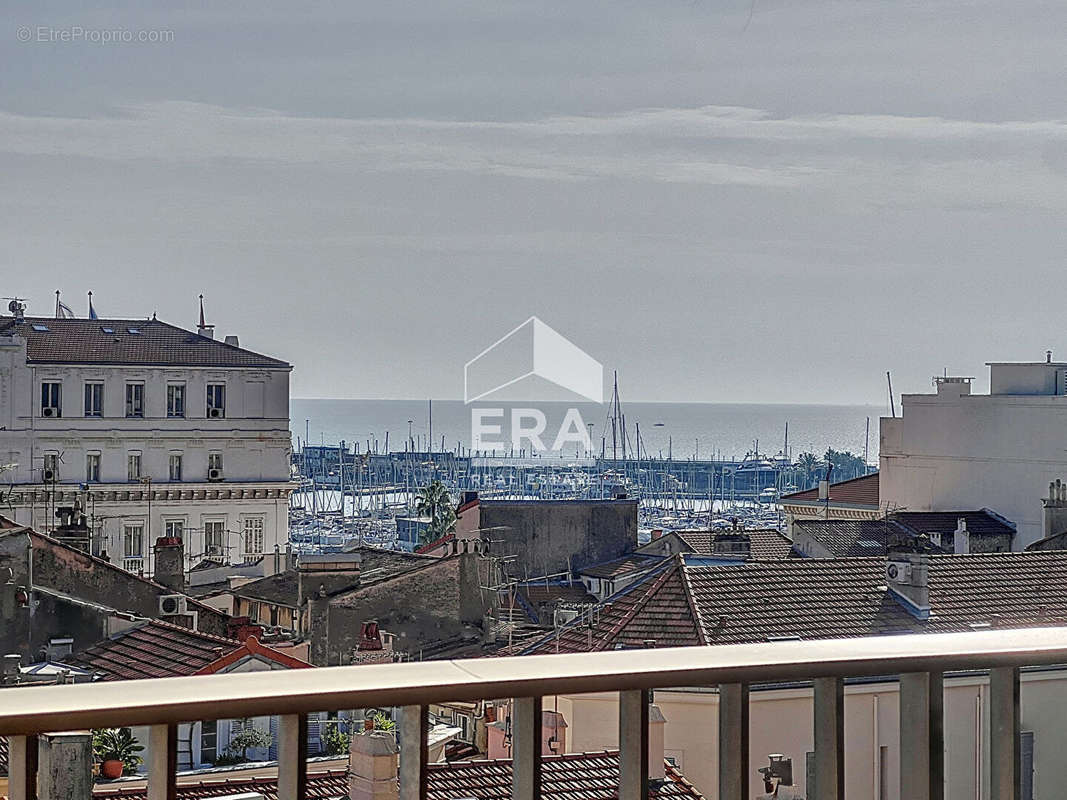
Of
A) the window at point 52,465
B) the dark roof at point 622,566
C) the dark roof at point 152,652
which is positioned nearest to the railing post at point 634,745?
the dark roof at point 152,652

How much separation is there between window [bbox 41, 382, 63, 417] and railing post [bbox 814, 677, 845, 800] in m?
23.3

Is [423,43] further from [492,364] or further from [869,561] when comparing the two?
[492,364]

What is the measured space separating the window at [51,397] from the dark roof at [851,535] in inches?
469

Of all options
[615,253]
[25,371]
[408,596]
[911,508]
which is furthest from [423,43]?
[615,253]

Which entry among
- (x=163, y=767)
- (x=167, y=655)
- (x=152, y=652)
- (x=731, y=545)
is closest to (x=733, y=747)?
(x=163, y=767)

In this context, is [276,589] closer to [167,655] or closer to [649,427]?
[167,655]

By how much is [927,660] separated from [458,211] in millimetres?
38459

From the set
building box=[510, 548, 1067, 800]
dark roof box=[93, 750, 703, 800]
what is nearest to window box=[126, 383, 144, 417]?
building box=[510, 548, 1067, 800]

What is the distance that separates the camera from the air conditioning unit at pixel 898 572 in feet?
31.7

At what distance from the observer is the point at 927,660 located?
1.20m

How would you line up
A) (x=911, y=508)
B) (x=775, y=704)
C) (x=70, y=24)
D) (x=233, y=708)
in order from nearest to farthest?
1. (x=233, y=708)
2. (x=775, y=704)
3. (x=70, y=24)
4. (x=911, y=508)

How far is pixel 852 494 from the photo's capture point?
76.4ft

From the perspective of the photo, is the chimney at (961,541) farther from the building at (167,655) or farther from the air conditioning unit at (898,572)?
the building at (167,655)

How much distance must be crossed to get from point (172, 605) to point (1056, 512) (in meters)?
9.72
